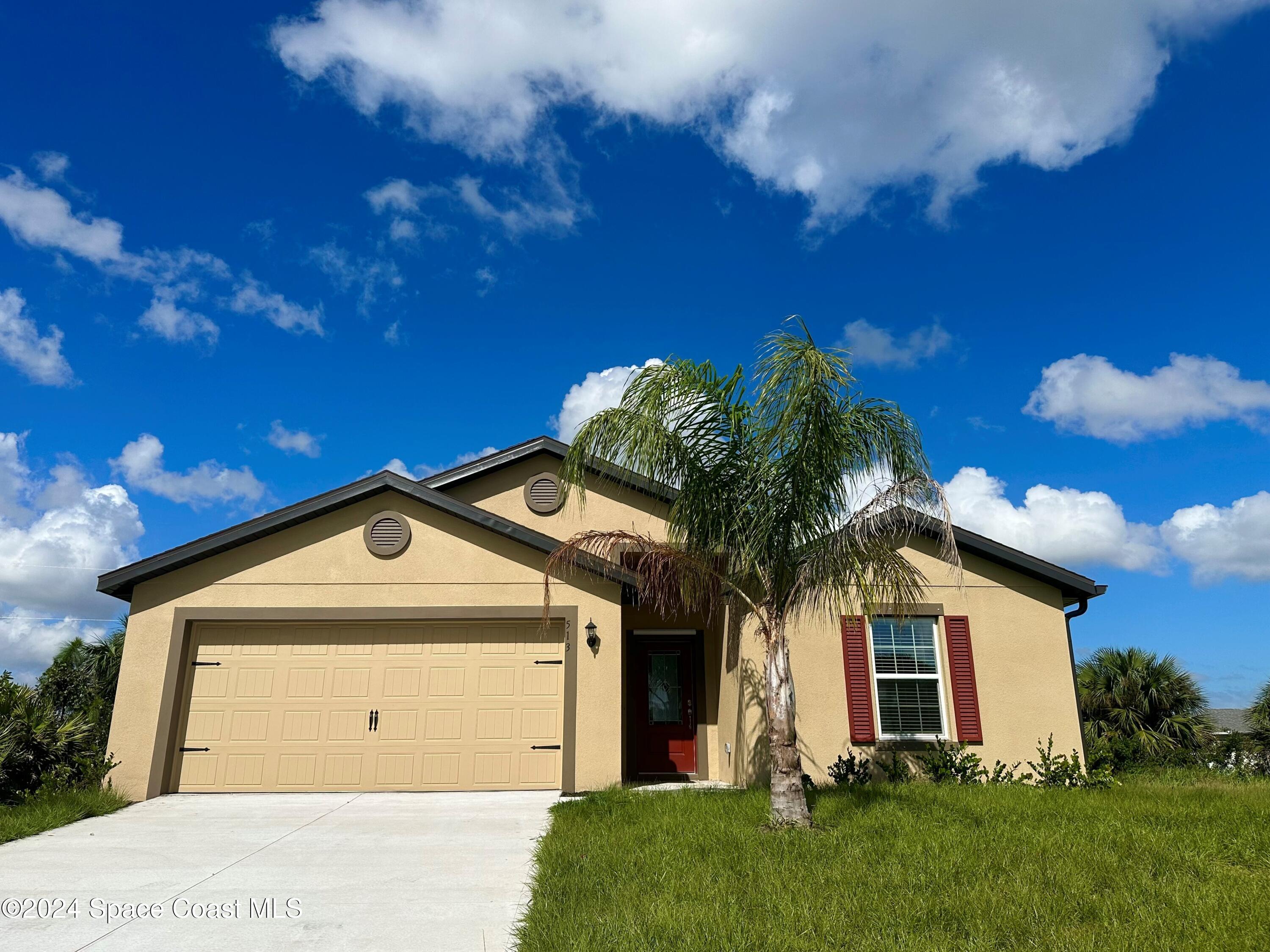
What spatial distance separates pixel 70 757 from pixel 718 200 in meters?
13.2

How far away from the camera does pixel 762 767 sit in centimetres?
1073

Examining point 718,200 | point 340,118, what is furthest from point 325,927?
point 718,200

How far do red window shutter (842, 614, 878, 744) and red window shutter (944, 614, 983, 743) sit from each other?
3.98 ft

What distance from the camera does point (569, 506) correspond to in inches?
523

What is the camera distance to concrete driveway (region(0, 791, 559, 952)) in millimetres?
4766

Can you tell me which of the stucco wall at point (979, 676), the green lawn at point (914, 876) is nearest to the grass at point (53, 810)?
the green lawn at point (914, 876)

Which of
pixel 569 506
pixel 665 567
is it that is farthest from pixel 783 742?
Result: pixel 569 506

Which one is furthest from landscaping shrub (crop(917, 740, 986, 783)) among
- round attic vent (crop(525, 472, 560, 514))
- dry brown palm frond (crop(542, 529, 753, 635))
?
round attic vent (crop(525, 472, 560, 514))

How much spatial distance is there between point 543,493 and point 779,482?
639 centimetres

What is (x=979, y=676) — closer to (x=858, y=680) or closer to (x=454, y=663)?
(x=858, y=680)

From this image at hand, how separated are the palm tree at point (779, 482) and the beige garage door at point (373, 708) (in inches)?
123

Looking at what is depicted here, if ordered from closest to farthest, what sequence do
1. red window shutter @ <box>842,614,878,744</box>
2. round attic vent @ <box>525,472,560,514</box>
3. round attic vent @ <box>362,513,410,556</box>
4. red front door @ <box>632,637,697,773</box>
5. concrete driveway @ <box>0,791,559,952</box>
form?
concrete driveway @ <box>0,791,559,952</box> < round attic vent @ <box>362,513,410,556</box> < red window shutter @ <box>842,614,878,744</box> < red front door @ <box>632,637,697,773</box> < round attic vent @ <box>525,472,560,514</box>

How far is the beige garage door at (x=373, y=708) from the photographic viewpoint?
10.3m

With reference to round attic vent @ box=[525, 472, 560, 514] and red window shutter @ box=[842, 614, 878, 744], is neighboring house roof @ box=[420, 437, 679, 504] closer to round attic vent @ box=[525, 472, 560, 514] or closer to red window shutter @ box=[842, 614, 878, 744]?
round attic vent @ box=[525, 472, 560, 514]
